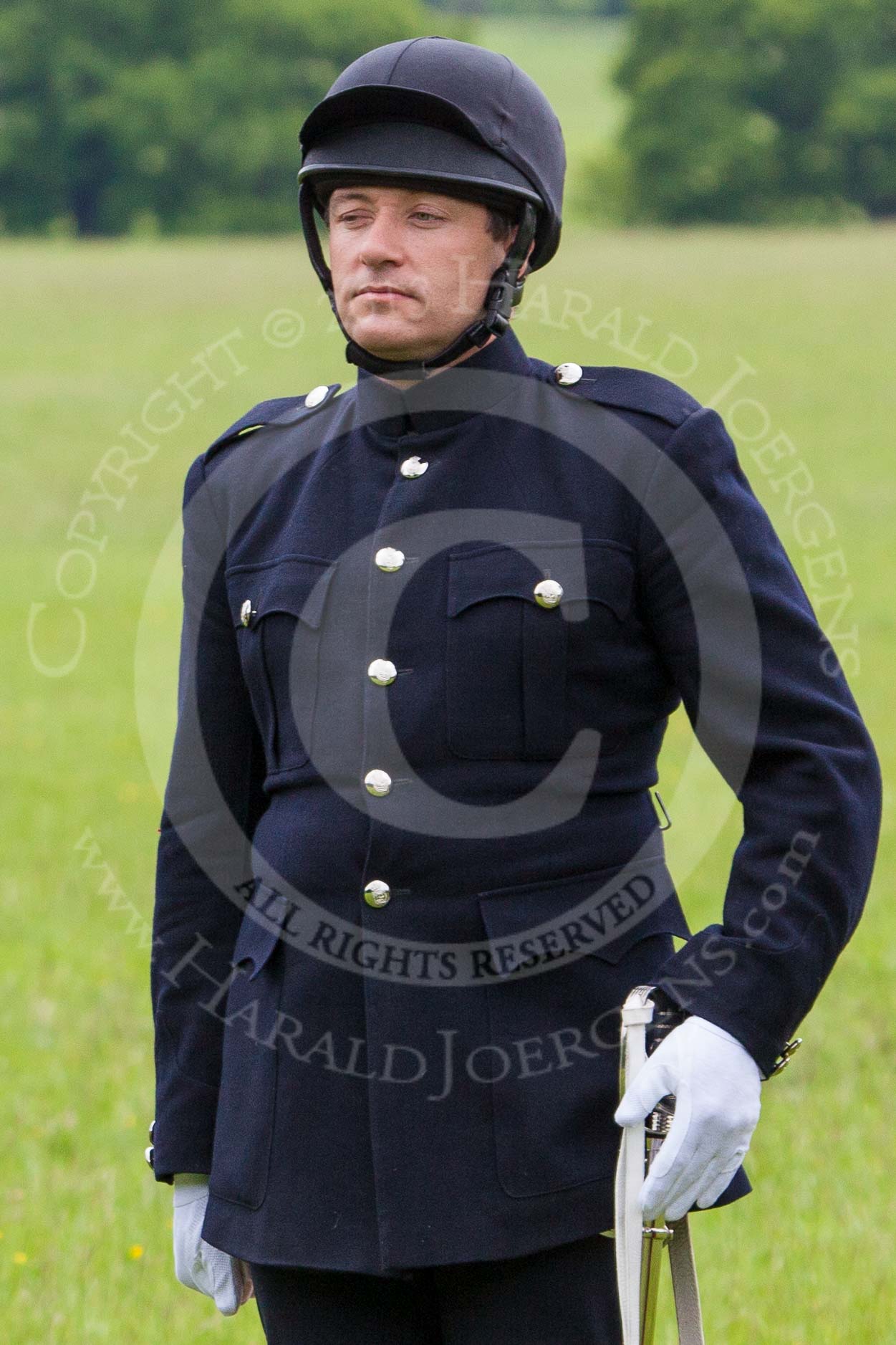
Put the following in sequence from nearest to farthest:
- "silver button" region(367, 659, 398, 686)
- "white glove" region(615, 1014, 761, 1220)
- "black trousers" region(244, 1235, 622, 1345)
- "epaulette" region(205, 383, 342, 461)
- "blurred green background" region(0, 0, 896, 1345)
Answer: "white glove" region(615, 1014, 761, 1220) → "black trousers" region(244, 1235, 622, 1345) → "silver button" region(367, 659, 398, 686) → "epaulette" region(205, 383, 342, 461) → "blurred green background" region(0, 0, 896, 1345)

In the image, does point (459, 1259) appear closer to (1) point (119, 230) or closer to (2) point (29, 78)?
(1) point (119, 230)

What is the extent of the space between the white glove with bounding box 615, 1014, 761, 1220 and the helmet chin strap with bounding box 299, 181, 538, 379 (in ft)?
2.73

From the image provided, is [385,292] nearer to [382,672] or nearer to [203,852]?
[382,672]

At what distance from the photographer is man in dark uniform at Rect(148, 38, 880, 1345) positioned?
189 centimetres

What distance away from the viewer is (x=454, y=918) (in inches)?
78.1

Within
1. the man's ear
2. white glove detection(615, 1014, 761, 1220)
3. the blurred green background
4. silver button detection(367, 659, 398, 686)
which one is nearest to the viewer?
white glove detection(615, 1014, 761, 1220)

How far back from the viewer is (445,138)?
2023 millimetres

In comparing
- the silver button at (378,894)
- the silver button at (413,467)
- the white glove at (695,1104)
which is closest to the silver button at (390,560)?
the silver button at (413,467)

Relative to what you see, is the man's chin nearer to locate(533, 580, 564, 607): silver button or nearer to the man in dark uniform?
the man in dark uniform

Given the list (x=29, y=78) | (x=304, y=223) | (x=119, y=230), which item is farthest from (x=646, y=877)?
(x=29, y=78)

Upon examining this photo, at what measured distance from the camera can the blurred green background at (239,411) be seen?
3881mm

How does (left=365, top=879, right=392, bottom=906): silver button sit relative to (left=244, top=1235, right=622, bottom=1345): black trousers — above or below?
above

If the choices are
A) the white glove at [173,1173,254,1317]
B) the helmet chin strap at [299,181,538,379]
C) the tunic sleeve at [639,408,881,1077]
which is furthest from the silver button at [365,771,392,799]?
the white glove at [173,1173,254,1317]

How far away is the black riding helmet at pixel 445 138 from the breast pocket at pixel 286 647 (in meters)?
0.27
